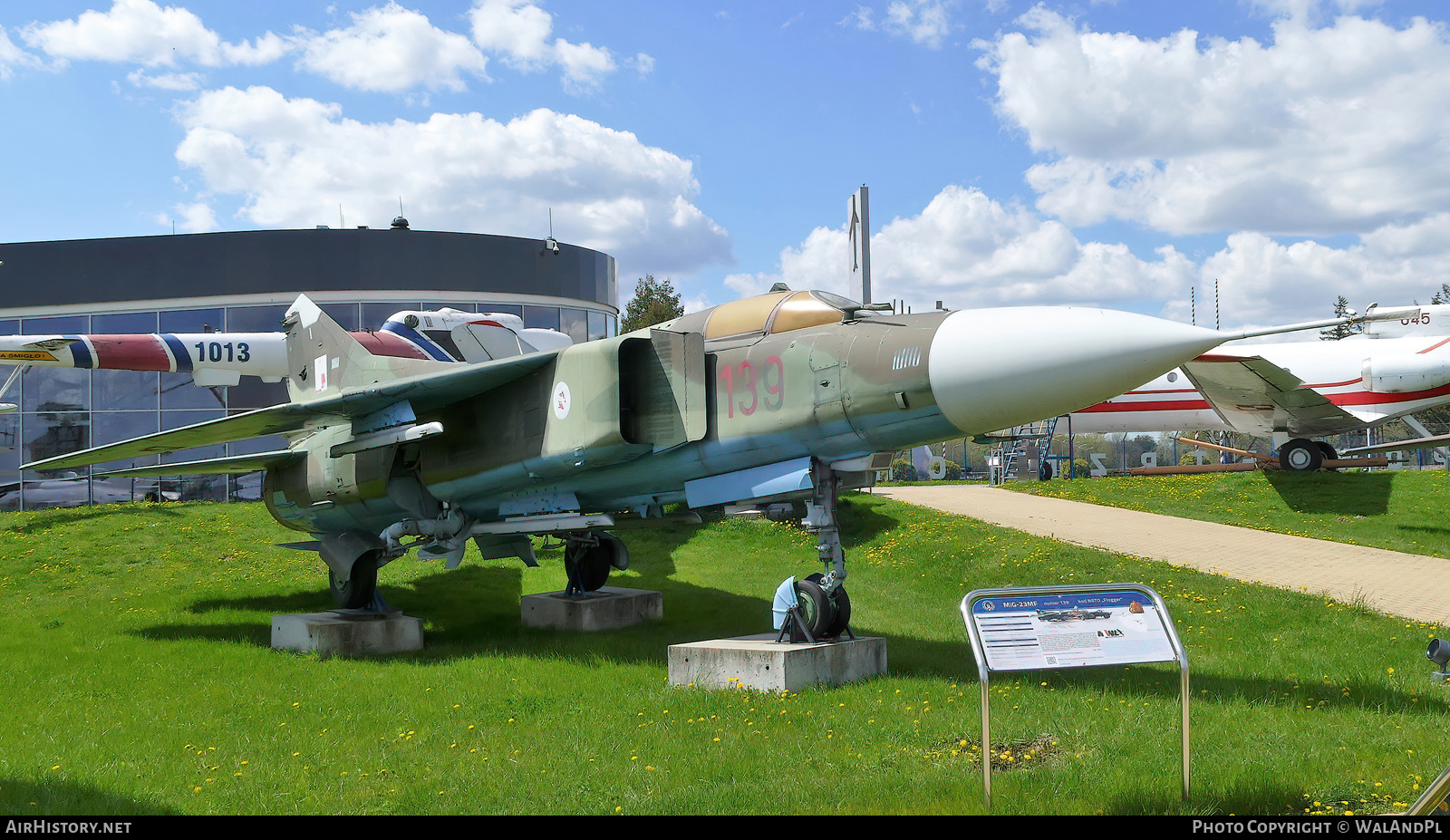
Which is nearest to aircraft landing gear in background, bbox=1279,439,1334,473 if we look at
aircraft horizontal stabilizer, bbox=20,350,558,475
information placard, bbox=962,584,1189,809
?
aircraft horizontal stabilizer, bbox=20,350,558,475

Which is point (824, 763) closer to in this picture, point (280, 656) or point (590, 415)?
point (590, 415)

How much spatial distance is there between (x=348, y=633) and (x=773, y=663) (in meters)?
4.90

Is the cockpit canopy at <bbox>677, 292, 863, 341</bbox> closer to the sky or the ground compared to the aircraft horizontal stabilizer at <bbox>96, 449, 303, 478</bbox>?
closer to the sky

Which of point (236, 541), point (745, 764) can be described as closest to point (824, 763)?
point (745, 764)

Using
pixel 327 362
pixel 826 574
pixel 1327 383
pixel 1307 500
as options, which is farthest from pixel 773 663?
pixel 1327 383

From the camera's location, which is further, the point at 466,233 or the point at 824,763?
the point at 466,233

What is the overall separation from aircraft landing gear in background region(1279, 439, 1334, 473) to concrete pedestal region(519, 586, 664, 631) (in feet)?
54.6

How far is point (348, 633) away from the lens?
32.2 ft

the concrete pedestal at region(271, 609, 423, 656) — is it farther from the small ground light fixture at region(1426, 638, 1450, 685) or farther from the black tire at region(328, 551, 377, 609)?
the small ground light fixture at region(1426, 638, 1450, 685)

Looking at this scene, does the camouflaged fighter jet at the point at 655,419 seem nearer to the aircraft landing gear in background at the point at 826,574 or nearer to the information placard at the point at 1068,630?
the aircraft landing gear in background at the point at 826,574

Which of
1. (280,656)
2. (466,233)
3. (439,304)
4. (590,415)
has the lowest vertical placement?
(280,656)

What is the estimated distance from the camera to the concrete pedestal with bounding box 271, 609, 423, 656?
9.77 m

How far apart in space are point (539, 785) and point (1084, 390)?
3.92m

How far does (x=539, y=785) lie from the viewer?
5.15 m
